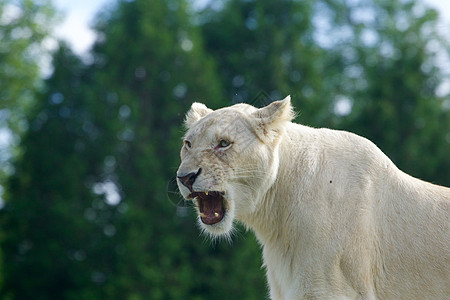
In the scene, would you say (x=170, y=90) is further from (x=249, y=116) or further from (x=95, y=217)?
(x=249, y=116)

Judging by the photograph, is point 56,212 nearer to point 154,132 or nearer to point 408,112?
point 154,132

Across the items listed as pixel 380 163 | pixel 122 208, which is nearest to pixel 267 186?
pixel 380 163

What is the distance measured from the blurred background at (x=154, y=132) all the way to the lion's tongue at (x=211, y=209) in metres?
20.1

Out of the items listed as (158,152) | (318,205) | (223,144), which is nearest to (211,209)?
(223,144)

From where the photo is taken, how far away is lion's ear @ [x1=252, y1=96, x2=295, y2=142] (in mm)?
6168

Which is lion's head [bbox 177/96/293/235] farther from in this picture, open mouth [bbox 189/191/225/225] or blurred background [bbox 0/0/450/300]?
blurred background [bbox 0/0/450/300]

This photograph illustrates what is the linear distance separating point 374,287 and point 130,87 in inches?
1055

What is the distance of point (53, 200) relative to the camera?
30.8 metres

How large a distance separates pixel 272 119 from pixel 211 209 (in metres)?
1.01

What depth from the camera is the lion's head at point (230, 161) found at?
603 cm

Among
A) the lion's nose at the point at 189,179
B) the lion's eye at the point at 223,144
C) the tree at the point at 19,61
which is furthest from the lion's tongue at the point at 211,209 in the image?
the tree at the point at 19,61

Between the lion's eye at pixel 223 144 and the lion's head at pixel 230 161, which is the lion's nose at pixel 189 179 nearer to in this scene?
the lion's head at pixel 230 161

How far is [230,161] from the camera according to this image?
6.08 m

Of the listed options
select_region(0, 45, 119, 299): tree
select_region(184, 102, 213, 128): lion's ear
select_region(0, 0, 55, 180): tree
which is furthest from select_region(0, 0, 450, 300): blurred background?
select_region(184, 102, 213, 128): lion's ear
